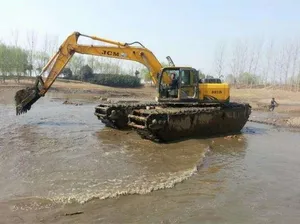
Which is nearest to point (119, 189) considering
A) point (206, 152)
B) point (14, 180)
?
point (14, 180)

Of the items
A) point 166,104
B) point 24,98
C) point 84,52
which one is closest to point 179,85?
point 166,104

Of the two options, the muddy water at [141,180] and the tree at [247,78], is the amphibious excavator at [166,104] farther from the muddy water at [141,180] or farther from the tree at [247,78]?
the tree at [247,78]

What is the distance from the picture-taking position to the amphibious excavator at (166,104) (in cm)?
1173

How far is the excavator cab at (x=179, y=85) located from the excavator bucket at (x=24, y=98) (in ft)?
17.4

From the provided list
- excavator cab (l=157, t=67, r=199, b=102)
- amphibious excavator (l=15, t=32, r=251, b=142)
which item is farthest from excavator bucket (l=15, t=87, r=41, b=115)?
excavator cab (l=157, t=67, r=199, b=102)

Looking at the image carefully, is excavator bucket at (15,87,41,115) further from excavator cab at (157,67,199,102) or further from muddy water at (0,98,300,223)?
excavator cab at (157,67,199,102)

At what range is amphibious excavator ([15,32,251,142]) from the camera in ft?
38.5

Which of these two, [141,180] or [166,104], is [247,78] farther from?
[141,180]

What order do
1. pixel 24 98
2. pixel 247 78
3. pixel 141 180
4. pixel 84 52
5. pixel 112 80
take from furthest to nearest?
pixel 247 78, pixel 112 80, pixel 84 52, pixel 24 98, pixel 141 180

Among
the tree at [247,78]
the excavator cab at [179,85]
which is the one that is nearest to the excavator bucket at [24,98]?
the excavator cab at [179,85]

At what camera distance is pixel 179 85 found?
13406 millimetres

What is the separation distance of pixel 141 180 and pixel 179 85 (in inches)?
248

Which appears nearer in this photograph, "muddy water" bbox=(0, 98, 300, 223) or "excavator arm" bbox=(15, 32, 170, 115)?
"muddy water" bbox=(0, 98, 300, 223)

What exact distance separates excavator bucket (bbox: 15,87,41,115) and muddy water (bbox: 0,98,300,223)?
165 cm
